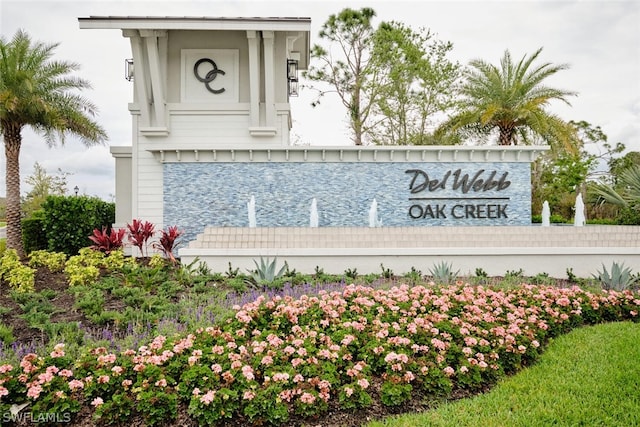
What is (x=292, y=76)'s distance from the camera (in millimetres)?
15859

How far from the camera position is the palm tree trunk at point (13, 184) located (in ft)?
49.3

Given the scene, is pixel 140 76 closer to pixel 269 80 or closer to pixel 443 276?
pixel 269 80

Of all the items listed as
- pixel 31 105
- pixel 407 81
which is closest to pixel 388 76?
pixel 407 81

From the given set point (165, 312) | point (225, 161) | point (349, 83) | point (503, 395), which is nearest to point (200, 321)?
point (165, 312)

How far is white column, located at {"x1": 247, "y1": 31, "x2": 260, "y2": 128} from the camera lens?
1316 centimetres

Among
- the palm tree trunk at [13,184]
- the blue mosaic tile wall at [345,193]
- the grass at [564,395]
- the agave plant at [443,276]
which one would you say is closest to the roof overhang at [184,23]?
the blue mosaic tile wall at [345,193]

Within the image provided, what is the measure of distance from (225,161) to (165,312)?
7617 mm

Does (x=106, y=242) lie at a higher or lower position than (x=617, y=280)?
higher

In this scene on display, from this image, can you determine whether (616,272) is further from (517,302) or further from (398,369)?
(398,369)

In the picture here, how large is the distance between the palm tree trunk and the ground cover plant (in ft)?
30.7

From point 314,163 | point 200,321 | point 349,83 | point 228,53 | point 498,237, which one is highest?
point 349,83

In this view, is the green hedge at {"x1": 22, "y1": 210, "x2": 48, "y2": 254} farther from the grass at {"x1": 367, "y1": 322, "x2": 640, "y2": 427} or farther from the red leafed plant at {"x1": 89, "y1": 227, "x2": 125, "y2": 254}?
the grass at {"x1": 367, "y1": 322, "x2": 640, "y2": 427}

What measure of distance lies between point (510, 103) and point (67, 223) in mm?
17401

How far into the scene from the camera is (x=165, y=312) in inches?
239
